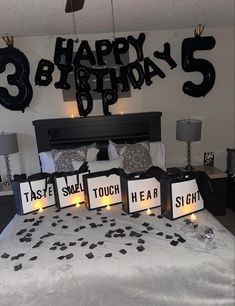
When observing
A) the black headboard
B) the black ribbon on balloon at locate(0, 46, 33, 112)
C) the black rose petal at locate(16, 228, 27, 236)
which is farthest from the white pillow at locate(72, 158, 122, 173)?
the black ribbon on balloon at locate(0, 46, 33, 112)

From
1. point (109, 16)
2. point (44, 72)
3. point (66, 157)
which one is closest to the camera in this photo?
point (109, 16)


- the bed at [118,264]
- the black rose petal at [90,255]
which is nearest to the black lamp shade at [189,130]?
the bed at [118,264]

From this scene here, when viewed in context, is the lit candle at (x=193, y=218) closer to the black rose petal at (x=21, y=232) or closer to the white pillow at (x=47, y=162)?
the black rose petal at (x=21, y=232)

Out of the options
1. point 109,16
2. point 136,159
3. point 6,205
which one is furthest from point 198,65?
point 6,205

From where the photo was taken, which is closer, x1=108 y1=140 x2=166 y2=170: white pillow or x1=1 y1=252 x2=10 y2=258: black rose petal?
x1=1 y1=252 x2=10 y2=258: black rose petal

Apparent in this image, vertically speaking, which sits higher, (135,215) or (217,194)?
(135,215)

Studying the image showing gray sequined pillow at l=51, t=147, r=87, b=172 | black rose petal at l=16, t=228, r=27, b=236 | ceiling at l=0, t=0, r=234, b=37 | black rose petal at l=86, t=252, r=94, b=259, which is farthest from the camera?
gray sequined pillow at l=51, t=147, r=87, b=172

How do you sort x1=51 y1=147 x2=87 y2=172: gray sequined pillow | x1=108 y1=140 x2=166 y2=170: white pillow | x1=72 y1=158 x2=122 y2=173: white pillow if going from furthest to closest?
x1=108 y1=140 x2=166 y2=170: white pillow → x1=51 y1=147 x2=87 y2=172: gray sequined pillow → x1=72 y1=158 x2=122 y2=173: white pillow

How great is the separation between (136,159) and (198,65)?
54.6 inches

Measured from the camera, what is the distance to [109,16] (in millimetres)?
2494

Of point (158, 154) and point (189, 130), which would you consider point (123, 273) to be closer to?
point (158, 154)

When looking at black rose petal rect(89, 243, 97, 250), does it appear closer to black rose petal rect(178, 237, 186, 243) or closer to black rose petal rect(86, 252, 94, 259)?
black rose petal rect(86, 252, 94, 259)

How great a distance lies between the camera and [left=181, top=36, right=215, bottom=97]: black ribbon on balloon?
10.2ft

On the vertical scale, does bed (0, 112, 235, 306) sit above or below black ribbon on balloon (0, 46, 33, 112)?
below
